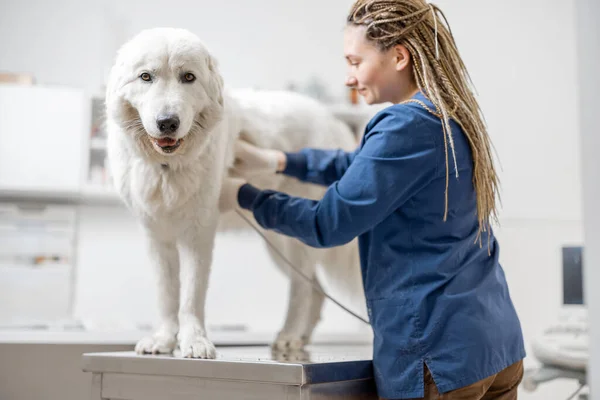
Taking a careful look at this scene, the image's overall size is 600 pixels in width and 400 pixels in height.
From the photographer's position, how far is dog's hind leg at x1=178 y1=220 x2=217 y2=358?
163 centimetres

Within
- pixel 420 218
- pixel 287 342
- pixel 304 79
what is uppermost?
pixel 304 79

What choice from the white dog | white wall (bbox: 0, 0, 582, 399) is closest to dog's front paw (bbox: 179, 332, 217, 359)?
the white dog

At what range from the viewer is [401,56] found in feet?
4.98

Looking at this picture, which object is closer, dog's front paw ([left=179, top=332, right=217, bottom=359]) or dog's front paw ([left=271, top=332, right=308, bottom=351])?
dog's front paw ([left=179, top=332, right=217, bottom=359])

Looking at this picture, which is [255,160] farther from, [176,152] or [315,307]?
[315,307]

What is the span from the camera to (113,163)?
1.68 m

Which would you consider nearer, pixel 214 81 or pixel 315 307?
pixel 214 81

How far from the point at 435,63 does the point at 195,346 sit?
0.91 metres

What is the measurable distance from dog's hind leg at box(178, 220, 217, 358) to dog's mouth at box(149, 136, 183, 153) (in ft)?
0.86

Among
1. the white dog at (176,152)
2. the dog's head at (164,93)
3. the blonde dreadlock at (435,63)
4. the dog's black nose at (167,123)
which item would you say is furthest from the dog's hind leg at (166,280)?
the blonde dreadlock at (435,63)

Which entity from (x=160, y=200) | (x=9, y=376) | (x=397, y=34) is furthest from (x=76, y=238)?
(x=397, y=34)

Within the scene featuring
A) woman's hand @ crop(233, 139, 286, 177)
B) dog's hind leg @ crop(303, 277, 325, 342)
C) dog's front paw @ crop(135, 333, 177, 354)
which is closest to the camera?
dog's front paw @ crop(135, 333, 177, 354)

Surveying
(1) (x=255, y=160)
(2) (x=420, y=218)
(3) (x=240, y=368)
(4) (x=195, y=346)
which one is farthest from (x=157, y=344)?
(2) (x=420, y=218)

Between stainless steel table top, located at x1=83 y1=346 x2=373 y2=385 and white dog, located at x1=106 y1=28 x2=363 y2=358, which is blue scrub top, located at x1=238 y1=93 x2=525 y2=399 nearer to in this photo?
stainless steel table top, located at x1=83 y1=346 x2=373 y2=385
